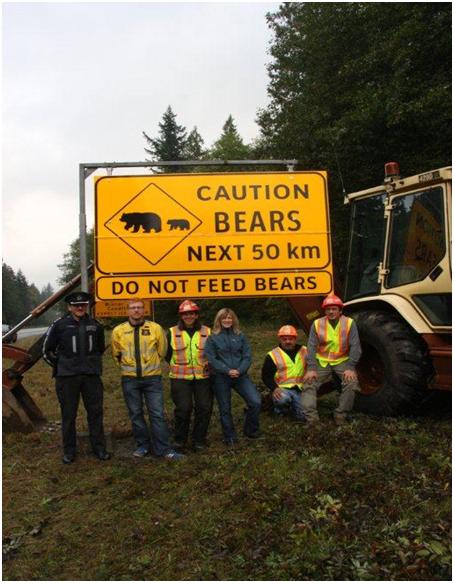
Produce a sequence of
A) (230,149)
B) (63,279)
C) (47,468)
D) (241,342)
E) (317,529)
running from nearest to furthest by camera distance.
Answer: (317,529), (47,468), (241,342), (230,149), (63,279)

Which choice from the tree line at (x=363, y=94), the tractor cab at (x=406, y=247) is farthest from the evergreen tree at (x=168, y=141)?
the tractor cab at (x=406, y=247)

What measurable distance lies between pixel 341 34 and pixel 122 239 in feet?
47.5

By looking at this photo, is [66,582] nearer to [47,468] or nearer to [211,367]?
[47,468]

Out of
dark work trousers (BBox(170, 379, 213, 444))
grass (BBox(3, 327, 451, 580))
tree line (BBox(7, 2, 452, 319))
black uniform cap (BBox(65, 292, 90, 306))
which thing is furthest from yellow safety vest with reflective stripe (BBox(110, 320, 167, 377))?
tree line (BBox(7, 2, 452, 319))

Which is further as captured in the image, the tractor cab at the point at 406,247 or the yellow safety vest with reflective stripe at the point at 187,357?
the yellow safety vest with reflective stripe at the point at 187,357

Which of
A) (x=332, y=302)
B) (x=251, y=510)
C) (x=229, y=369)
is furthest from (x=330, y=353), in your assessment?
(x=251, y=510)

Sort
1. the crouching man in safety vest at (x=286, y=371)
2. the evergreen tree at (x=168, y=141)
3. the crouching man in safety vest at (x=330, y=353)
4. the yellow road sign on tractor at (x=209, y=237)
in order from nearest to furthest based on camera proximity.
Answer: the crouching man in safety vest at (x=330, y=353), the yellow road sign on tractor at (x=209, y=237), the crouching man in safety vest at (x=286, y=371), the evergreen tree at (x=168, y=141)

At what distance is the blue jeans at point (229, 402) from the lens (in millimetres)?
6414

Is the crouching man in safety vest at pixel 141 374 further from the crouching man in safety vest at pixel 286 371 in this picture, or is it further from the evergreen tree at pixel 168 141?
the evergreen tree at pixel 168 141

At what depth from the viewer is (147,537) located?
4.25 metres

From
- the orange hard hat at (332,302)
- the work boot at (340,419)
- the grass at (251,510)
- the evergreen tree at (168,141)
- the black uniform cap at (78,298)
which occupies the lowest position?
the grass at (251,510)

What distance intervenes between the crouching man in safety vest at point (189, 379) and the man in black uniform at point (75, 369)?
861 mm

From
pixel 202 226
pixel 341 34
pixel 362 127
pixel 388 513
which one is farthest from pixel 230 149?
pixel 388 513

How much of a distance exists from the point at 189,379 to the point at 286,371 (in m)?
1.56
